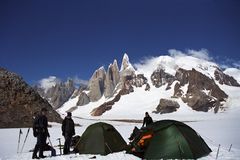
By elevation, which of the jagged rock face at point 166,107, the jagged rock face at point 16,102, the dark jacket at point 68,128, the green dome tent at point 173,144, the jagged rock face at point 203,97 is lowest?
the green dome tent at point 173,144

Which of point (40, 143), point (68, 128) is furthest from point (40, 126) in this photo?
point (68, 128)

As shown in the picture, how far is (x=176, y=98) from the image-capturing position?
651ft

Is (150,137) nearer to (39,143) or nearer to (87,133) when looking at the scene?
(87,133)

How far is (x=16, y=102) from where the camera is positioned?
42.8 m

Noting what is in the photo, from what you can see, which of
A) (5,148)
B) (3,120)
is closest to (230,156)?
(5,148)

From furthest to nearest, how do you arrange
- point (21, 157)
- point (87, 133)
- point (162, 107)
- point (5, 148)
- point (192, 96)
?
point (192, 96)
point (162, 107)
point (5, 148)
point (87, 133)
point (21, 157)

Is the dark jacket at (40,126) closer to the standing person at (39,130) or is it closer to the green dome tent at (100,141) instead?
the standing person at (39,130)

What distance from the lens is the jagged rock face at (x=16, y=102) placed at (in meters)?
39.0

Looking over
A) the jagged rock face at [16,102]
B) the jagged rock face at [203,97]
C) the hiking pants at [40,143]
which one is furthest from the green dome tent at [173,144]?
the jagged rock face at [203,97]

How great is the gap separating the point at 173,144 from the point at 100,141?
3923 millimetres

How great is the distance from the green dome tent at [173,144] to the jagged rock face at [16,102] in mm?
28595

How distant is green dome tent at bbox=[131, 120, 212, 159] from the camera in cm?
1195

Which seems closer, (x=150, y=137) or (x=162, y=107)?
(x=150, y=137)

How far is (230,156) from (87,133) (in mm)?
7099
